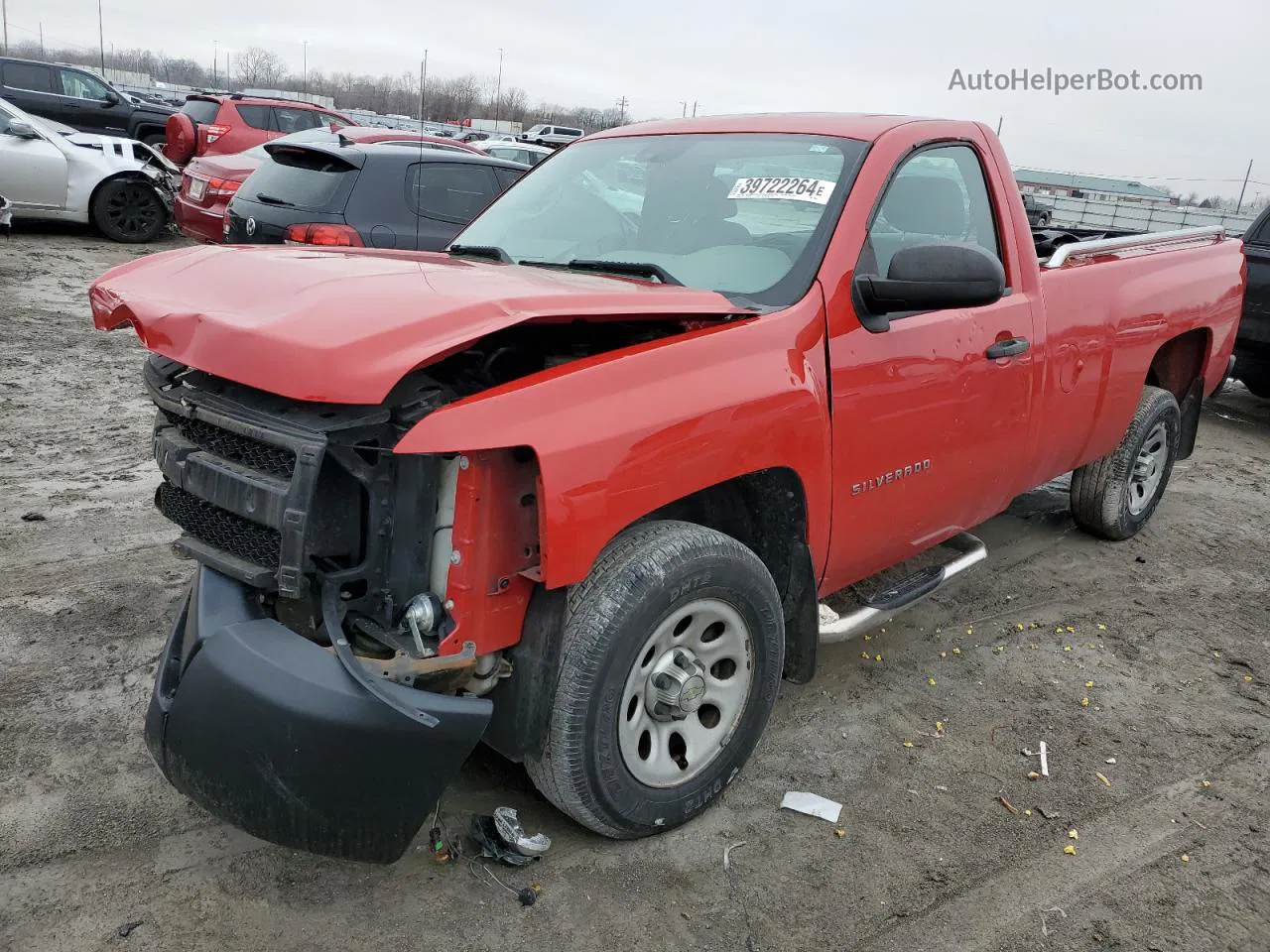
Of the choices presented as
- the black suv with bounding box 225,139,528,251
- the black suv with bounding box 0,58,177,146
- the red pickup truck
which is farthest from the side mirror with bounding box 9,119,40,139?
the red pickup truck

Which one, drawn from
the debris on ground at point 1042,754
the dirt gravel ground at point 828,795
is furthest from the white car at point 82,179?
the debris on ground at point 1042,754

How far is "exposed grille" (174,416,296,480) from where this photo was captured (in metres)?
2.26

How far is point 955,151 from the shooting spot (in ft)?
11.9

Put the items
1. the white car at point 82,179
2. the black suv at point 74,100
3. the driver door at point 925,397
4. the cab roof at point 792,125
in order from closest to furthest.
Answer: the driver door at point 925,397 < the cab roof at point 792,125 < the white car at point 82,179 < the black suv at point 74,100

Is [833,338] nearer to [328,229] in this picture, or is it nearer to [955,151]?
[955,151]

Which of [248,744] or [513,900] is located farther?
[513,900]

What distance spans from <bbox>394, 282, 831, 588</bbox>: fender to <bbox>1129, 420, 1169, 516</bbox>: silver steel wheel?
307cm

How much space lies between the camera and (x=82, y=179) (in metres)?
Result: 11.9

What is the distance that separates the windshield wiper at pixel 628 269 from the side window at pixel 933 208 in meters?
0.58

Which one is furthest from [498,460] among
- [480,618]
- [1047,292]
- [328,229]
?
→ [328,229]

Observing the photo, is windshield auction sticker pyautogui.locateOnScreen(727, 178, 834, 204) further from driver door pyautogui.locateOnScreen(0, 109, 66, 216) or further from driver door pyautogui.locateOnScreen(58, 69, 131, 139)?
driver door pyautogui.locateOnScreen(58, 69, 131, 139)

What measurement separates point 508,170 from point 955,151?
5.83m

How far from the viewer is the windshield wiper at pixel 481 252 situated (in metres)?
3.46

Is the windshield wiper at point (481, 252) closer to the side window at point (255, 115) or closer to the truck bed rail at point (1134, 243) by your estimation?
the truck bed rail at point (1134, 243)
